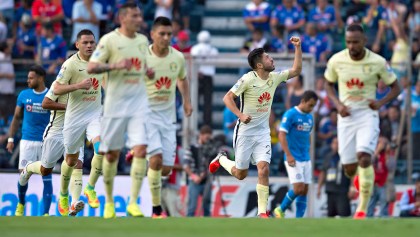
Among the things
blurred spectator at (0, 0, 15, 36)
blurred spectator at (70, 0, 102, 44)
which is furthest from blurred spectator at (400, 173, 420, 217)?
blurred spectator at (0, 0, 15, 36)

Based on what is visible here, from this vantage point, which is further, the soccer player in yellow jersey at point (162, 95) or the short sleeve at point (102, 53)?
the soccer player in yellow jersey at point (162, 95)

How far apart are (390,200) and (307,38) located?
4.62 meters

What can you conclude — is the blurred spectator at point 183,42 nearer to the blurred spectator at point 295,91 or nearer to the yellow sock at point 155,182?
the blurred spectator at point 295,91

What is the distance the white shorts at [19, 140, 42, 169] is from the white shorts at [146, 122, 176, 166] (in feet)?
17.2

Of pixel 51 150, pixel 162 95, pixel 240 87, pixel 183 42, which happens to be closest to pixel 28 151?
pixel 51 150

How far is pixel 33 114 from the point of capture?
870 inches

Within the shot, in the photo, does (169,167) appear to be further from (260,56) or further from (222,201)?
(222,201)

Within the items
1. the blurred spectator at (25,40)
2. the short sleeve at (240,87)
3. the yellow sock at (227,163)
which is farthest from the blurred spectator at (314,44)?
the short sleeve at (240,87)

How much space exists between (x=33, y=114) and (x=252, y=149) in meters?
4.45

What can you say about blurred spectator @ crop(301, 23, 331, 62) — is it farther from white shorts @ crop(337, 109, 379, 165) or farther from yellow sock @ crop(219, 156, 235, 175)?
white shorts @ crop(337, 109, 379, 165)

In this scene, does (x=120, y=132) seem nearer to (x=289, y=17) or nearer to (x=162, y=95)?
(x=162, y=95)

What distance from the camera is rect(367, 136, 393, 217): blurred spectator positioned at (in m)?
26.3

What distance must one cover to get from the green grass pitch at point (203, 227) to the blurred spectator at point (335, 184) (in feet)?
34.2

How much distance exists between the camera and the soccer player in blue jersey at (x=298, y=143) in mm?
22484
